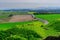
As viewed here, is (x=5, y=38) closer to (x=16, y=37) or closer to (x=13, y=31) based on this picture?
(x=16, y=37)

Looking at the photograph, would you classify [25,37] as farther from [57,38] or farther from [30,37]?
[57,38]

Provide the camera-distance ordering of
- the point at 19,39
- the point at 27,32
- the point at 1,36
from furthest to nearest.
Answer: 1. the point at 27,32
2. the point at 1,36
3. the point at 19,39

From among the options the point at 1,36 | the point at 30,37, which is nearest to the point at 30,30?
the point at 30,37

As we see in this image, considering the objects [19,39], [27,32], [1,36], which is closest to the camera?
[19,39]

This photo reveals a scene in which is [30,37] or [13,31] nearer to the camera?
[30,37]

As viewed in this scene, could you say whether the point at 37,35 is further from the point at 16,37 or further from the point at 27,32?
the point at 16,37

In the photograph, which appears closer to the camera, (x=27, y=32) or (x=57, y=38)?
(x=57, y=38)

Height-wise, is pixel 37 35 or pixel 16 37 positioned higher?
pixel 16 37

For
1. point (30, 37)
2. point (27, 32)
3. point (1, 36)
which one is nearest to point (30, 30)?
point (27, 32)
